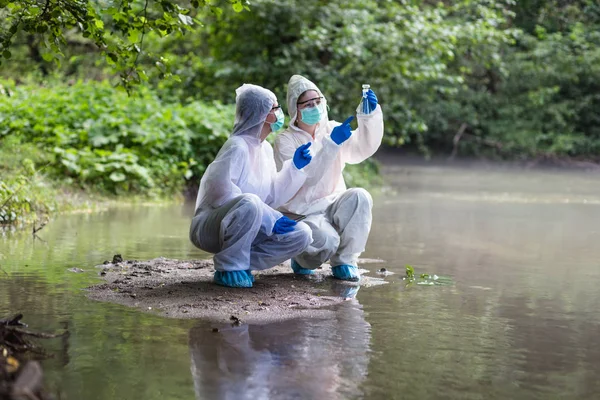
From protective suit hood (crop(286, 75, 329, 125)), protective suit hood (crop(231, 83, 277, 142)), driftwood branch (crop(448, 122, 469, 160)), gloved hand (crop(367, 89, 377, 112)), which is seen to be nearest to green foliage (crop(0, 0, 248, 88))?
protective suit hood (crop(231, 83, 277, 142))

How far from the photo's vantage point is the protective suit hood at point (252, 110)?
5480mm

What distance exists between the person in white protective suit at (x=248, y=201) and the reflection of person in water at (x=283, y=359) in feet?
2.84

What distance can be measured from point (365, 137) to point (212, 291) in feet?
4.90

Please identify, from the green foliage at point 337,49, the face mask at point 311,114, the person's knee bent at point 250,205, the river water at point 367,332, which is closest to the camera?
the river water at point 367,332

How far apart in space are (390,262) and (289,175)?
1.77 metres

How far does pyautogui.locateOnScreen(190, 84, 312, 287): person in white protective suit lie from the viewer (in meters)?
5.35

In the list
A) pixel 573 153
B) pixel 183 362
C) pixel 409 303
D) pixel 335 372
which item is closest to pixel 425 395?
pixel 335 372

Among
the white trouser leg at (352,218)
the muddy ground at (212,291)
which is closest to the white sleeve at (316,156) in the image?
the white trouser leg at (352,218)

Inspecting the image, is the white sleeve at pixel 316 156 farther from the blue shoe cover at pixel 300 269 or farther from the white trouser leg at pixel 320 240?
the blue shoe cover at pixel 300 269

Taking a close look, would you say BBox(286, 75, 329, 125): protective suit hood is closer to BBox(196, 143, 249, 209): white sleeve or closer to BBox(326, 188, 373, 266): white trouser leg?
BBox(326, 188, 373, 266): white trouser leg

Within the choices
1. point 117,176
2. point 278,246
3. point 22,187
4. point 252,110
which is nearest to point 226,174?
point 252,110

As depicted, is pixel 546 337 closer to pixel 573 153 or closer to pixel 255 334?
pixel 255 334

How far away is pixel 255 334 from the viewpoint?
14.2 ft

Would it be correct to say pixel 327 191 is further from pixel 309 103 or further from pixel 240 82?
pixel 240 82
